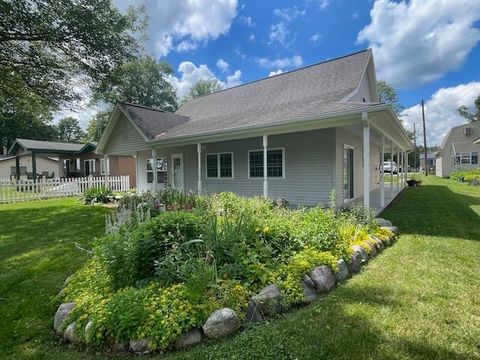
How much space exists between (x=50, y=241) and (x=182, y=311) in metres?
5.43

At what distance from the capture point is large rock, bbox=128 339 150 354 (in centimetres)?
256

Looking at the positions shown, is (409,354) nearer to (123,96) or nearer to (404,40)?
(404,40)

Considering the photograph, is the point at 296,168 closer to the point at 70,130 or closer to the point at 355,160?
the point at 355,160

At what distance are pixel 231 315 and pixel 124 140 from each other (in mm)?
14058

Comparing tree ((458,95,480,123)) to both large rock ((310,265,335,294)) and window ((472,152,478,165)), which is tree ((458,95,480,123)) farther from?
large rock ((310,265,335,294))

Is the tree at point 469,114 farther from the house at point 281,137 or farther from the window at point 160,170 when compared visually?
the window at point 160,170

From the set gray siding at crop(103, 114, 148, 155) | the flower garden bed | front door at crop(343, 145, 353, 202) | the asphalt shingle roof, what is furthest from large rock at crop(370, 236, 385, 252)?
gray siding at crop(103, 114, 148, 155)

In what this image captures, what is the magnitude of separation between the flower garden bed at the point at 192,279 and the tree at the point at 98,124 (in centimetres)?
3483

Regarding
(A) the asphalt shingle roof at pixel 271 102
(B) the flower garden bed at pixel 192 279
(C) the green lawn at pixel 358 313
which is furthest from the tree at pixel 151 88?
(B) the flower garden bed at pixel 192 279

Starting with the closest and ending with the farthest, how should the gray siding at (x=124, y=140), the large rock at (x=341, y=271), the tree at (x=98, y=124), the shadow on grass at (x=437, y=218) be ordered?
the large rock at (x=341, y=271)
the shadow on grass at (x=437, y=218)
the gray siding at (x=124, y=140)
the tree at (x=98, y=124)

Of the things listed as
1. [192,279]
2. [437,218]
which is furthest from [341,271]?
[437,218]

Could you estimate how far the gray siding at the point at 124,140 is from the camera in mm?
14266

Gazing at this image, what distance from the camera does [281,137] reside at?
10.9 meters

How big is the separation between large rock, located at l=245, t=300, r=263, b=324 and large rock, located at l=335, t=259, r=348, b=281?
149 cm
